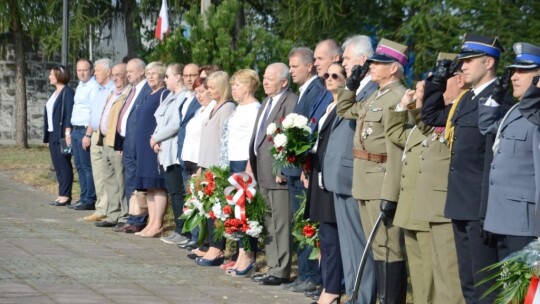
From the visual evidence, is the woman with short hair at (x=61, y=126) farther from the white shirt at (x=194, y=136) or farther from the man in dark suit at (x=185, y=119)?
the white shirt at (x=194, y=136)

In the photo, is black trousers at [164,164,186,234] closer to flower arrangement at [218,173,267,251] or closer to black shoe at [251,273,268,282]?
flower arrangement at [218,173,267,251]

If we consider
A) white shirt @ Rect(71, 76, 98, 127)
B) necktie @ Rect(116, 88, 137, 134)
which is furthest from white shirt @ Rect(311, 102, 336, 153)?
white shirt @ Rect(71, 76, 98, 127)

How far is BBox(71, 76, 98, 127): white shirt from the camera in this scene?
639 inches

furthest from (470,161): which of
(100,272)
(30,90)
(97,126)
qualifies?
(30,90)

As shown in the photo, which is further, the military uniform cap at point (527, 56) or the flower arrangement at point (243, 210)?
the flower arrangement at point (243, 210)

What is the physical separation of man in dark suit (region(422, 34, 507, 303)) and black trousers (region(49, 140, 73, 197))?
10329 millimetres

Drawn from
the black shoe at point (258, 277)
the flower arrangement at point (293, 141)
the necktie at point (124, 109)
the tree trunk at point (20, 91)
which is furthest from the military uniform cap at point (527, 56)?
the tree trunk at point (20, 91)

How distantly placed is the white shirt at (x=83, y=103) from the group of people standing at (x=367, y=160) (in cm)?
191

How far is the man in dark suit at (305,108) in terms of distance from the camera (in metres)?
10.1

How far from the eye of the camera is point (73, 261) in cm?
1153

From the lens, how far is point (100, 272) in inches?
427

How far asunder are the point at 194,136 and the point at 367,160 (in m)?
3.93

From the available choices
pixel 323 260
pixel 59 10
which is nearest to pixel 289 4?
pixel 59 10

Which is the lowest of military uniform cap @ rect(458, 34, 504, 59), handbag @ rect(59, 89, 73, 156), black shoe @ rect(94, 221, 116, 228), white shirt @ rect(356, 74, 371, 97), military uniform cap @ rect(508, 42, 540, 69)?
black shoe @ rect(94, 221, 116, 228)
